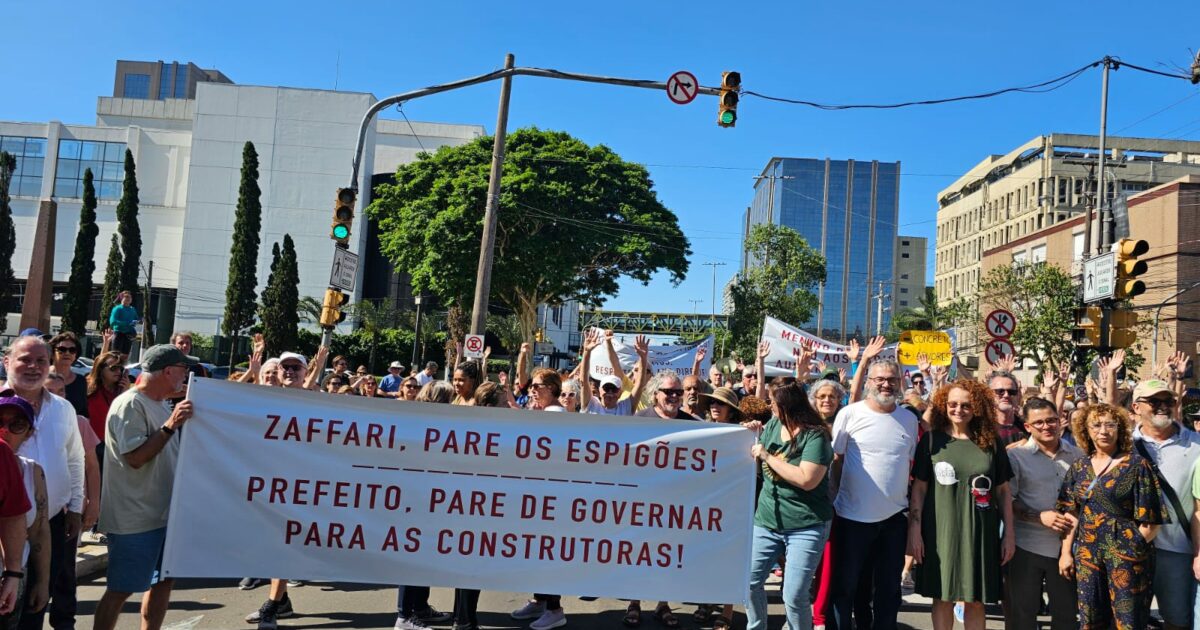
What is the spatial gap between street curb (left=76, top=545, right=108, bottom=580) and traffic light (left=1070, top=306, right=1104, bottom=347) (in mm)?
12548

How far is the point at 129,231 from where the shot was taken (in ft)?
169

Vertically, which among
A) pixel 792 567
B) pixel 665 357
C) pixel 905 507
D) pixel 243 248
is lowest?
pixel 792 567

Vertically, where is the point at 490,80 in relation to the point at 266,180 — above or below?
below

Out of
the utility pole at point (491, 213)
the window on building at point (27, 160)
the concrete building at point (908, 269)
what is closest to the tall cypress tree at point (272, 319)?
the utility pole at point (491, 213)

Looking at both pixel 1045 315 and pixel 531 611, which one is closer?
pixel 531 611

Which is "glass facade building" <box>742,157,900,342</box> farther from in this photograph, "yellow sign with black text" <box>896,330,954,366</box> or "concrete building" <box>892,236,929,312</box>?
"yellow sign with black text" <box>896,330,954,366</box>

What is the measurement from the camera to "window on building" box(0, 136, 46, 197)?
66.6 metres

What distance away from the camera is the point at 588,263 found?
34.9m

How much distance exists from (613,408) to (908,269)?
A: 177 meters

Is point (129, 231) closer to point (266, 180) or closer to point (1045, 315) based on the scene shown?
point (266, 180)

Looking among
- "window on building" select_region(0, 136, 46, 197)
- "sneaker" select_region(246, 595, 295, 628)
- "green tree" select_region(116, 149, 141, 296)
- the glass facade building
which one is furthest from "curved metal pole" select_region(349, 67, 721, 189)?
the glass facade building

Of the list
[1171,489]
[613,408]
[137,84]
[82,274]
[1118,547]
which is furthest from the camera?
[137,84]

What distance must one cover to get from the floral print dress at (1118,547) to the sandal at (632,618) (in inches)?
116

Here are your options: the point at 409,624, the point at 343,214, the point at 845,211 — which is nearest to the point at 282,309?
the point at 343,214
